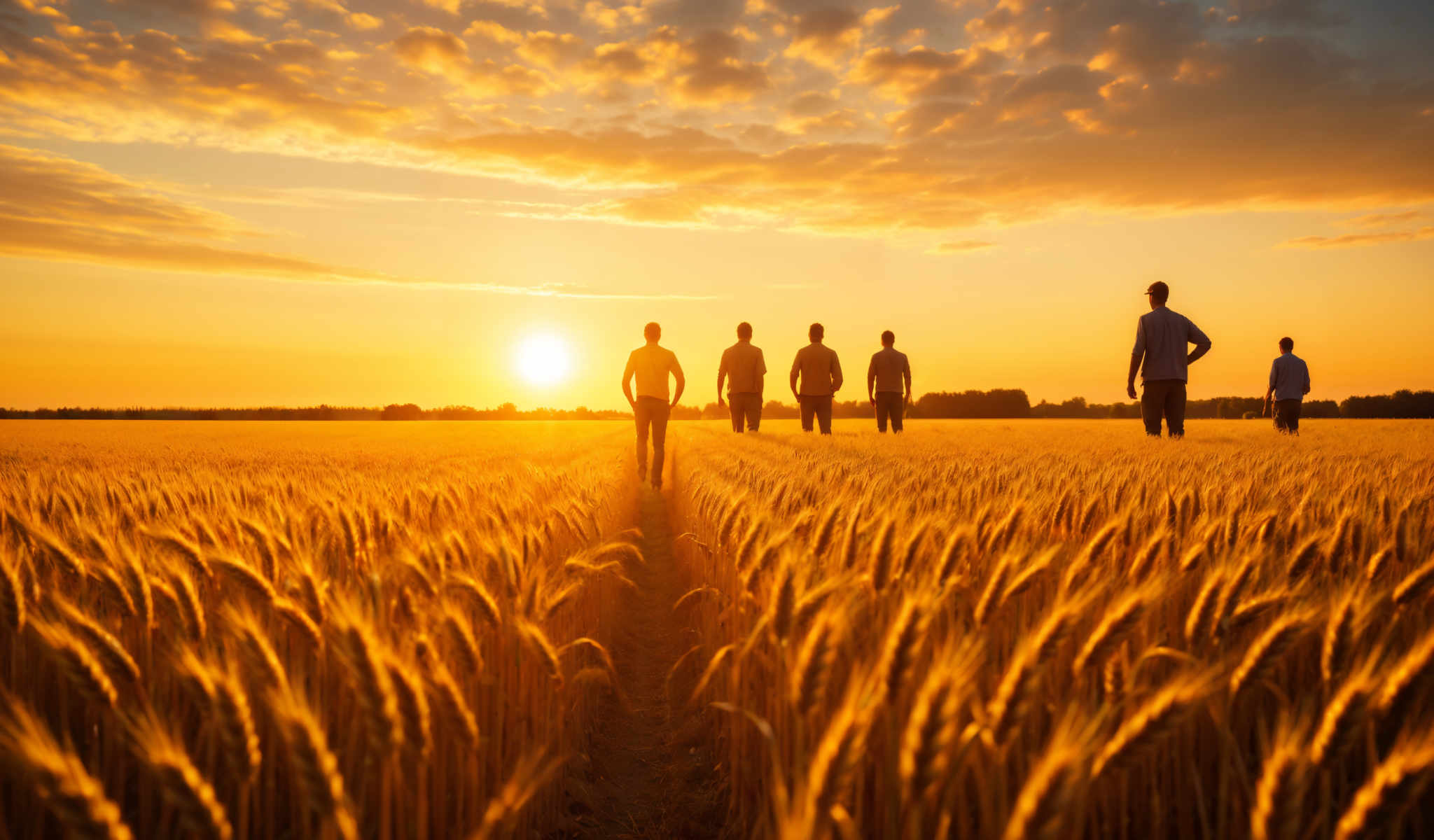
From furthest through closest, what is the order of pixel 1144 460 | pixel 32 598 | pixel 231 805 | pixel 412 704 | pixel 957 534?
pixel 1144 460
pixel 32 598
pixel 957 534
pixel 231 805
pixel 412 704

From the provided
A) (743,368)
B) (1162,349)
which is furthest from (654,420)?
(1162,349)

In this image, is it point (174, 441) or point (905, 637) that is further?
point (174, 441)

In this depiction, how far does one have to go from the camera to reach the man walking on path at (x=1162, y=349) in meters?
9.05

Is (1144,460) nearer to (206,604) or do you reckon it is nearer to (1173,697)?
(1173,697)

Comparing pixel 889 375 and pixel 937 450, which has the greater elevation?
pixel 889 375

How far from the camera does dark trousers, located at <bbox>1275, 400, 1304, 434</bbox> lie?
14141 mm

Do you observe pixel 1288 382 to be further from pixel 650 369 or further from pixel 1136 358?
pixel 650 369

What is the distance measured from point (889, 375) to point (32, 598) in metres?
12.4

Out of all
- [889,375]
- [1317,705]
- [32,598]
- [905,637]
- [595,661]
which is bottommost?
[595,661]

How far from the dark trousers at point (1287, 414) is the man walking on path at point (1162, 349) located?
6640mm

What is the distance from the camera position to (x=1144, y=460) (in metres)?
6.23

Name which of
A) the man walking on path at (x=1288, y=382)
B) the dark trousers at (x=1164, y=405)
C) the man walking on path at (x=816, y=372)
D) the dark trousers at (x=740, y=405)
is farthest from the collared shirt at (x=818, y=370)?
the man walking on path at (x=1288, y=382)

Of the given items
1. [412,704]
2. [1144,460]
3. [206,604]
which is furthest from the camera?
[1144,460]

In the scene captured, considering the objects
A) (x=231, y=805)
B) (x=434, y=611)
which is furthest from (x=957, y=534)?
(x=231, y=805)
